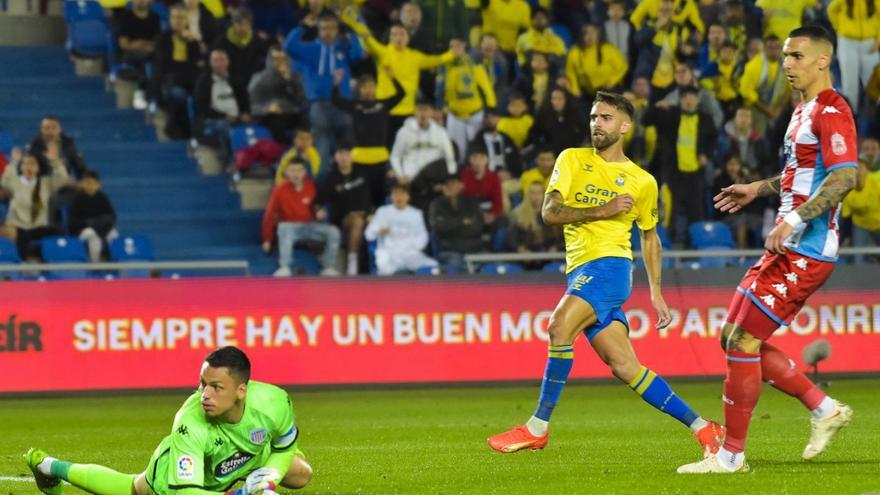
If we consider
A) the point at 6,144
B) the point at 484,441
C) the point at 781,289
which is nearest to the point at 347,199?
the point at 6,144

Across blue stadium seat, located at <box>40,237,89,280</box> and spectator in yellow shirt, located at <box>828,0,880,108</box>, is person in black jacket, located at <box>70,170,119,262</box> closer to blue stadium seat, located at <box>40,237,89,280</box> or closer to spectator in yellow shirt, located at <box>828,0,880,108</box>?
blue stadium seat, located at <box>40,237,89,280</box>

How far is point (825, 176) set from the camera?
944 centimetres

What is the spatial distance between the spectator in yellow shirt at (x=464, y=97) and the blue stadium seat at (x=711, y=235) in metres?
3.19

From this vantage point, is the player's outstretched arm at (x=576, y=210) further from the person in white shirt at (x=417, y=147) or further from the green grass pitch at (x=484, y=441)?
the person in white shirt at (x=417, y=147)

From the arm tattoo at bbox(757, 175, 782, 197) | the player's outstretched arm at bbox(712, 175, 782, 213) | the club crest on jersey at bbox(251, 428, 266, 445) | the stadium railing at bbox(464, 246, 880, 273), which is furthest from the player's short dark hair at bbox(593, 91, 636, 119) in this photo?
the stadium railing at bbox(464, 246, 880, 273)

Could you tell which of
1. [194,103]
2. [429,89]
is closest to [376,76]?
[429,89]

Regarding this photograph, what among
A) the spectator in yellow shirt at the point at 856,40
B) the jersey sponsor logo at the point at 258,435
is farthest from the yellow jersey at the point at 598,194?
the spectator in yellow shirt at the point at 856,40

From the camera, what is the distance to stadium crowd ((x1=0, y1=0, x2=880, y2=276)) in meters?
20.4

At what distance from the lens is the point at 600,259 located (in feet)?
34.9

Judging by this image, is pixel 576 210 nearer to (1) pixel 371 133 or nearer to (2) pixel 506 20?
(1) pixel 371 133

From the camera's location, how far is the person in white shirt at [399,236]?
2011cm

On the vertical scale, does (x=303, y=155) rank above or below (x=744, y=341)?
below

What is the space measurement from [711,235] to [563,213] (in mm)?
11053

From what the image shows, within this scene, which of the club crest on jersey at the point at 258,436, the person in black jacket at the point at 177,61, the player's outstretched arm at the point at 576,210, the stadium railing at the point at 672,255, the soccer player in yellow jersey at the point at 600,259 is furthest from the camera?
the person in black jacket at the point at 177,61
